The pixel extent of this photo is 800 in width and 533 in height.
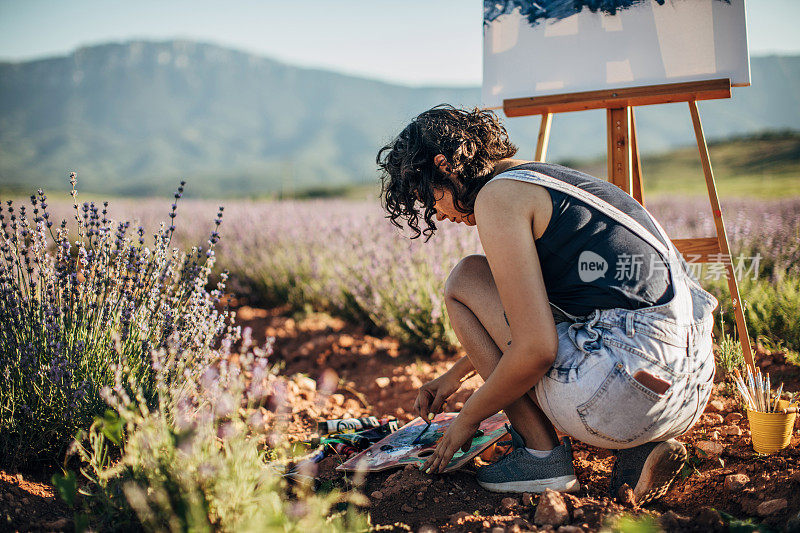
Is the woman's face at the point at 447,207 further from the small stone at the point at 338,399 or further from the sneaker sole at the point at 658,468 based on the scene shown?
the small stone at the point at 338,399

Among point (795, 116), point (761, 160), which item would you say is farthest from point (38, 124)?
point (795, 116)

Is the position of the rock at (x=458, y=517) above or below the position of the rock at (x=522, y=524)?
below

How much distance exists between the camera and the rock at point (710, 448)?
5.57 ft

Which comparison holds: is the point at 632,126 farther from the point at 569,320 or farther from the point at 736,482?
the point at 736,482

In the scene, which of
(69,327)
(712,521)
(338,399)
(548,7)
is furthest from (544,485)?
(548,7)

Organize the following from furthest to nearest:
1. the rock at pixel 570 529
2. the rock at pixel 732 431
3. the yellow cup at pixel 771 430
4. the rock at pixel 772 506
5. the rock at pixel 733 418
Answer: the rock at pixel 733 418, the rock at pixel 732 431, the yellow cup at pixel 771 430, the rock at pixel 772 506, the rock at pixel 570 529

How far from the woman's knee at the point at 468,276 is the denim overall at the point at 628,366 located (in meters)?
0.32

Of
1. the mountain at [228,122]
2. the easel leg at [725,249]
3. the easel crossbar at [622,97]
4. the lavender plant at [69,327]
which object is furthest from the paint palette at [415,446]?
the mountain at [228,122]

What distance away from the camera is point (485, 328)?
1.62 m

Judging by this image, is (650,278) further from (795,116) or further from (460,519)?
(795,116)

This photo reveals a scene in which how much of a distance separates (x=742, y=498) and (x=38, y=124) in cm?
18118

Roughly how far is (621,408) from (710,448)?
2.04 feet

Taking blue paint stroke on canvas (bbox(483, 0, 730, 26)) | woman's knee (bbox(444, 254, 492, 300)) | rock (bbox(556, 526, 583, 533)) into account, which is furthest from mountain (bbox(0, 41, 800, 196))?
rock (bbox(556, 526, 583, 533))

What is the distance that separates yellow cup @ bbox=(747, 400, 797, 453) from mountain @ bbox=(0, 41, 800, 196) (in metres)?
104
